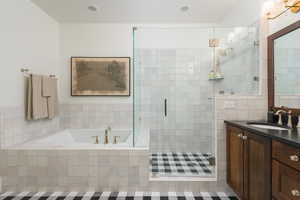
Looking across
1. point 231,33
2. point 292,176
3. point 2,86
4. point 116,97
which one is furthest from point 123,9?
point 292,176

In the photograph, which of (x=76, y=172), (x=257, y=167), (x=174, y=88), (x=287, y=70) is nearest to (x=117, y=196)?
(x=76, y=172)

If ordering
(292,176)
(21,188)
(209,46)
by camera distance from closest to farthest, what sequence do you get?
(292,176)
(21,188)
(209,46)

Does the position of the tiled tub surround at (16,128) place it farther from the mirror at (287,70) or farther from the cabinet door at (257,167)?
the mirror at (287,70)

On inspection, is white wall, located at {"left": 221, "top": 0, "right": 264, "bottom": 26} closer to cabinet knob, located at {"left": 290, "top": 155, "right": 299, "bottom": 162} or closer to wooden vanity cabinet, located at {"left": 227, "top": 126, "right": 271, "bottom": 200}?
wooden vanity cabinet, located at {"left": 227, "top": 126, "right": 271, "bottom": 200}

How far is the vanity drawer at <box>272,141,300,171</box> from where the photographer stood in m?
1.05

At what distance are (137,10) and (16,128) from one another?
2516 millimetres

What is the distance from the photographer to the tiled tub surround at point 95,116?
3.44 metres

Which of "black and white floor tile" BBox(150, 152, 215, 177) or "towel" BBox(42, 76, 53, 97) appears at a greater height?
"towel" BBox(42, 76, 53, 97)

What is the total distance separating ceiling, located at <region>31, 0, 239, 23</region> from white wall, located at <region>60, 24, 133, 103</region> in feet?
0.42

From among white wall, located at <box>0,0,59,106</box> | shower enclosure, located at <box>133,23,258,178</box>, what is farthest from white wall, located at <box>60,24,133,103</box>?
shower enclosure, located at <box>133,23,258,178</box>

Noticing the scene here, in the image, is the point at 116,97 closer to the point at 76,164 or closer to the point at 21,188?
the point at 76,164

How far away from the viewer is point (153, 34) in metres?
3.25


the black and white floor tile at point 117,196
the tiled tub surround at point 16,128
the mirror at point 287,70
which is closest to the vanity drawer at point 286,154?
the mirror at point 287,70

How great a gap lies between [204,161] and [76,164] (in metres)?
1.89
